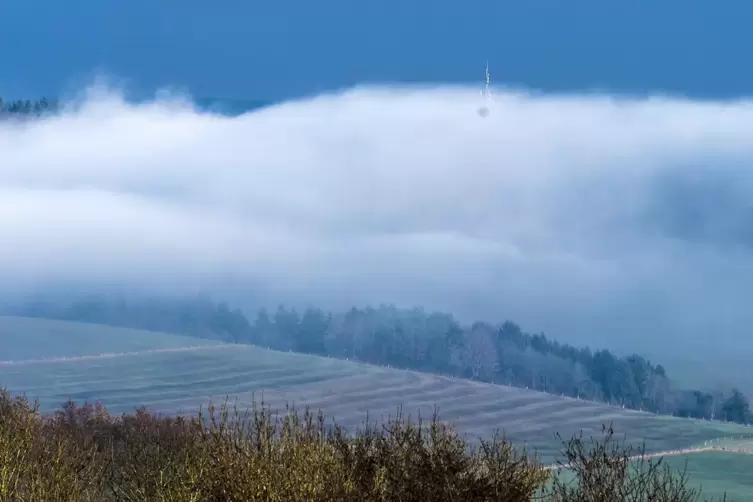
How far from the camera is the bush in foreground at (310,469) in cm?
2323

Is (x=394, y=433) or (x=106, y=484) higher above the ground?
(x=394, y=433)

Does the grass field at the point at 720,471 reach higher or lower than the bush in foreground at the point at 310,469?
lower

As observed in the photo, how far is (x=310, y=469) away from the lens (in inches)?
907

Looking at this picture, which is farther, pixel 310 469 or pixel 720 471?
pixel 720 471

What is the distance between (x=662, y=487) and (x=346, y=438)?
10.9 m

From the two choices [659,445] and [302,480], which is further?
[659,445]

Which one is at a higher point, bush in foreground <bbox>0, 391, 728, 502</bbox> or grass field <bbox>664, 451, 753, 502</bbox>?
bush in foreground <bbox>0, 391, 728, 502</bbox>

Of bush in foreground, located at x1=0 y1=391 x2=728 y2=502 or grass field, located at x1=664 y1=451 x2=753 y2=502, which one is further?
grass field, located at x1=664 y1=451 x2=753 y2=502

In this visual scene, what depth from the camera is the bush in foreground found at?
915 inches

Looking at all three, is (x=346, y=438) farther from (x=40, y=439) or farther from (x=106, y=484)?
(x=40, y=439)

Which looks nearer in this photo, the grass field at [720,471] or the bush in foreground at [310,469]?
the bush in foreground at [310,469]

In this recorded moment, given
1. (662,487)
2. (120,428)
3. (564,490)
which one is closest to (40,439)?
(564,490)

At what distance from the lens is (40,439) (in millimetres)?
40031

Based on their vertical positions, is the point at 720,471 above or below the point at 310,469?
below
